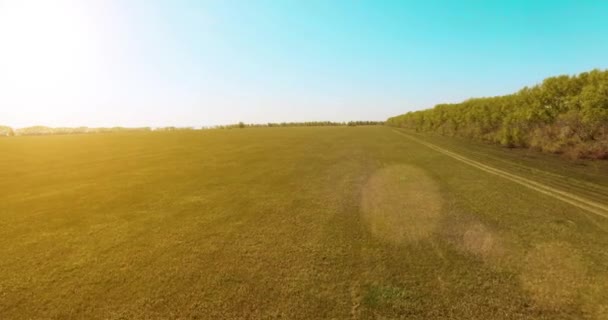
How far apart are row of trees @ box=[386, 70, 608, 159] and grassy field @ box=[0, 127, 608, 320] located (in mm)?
4442

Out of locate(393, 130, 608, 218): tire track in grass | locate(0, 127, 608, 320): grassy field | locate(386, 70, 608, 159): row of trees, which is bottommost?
locate(393, 130, 608, 218): tire track in grass

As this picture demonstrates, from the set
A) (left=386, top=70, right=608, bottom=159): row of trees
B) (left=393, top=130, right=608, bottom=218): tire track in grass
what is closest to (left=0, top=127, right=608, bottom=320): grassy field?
(left=393, top=130, right=608, bottom=218): tire track in grass

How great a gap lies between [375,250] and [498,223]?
2633 mm

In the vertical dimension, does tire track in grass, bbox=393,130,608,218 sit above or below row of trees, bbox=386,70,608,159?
below

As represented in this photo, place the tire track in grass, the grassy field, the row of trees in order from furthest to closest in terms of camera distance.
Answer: the row of trees, the tire track in grass, the grassy field

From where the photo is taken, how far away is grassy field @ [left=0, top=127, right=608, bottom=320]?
9.27 feet

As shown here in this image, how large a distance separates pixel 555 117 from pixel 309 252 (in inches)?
605

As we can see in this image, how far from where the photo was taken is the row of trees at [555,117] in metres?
10.6

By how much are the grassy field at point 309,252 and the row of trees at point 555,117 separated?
4442 millimetres

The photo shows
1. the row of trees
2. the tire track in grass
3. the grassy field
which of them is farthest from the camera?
the row of trees

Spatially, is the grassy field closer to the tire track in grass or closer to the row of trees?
the tire track in grass

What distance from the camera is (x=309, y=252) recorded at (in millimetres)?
3969

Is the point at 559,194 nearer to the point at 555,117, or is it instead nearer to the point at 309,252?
the point at 309,252

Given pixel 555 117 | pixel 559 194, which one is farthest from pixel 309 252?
pixel 555 117
